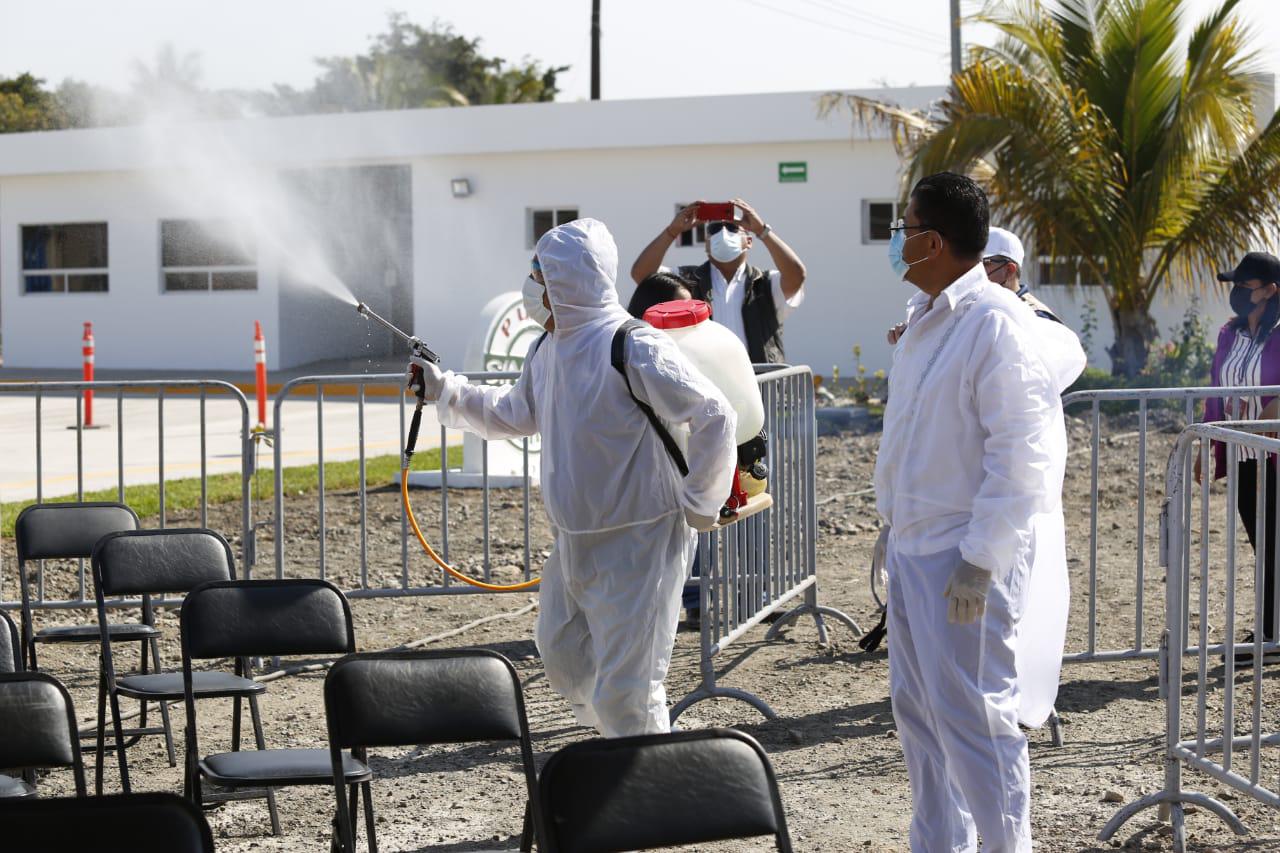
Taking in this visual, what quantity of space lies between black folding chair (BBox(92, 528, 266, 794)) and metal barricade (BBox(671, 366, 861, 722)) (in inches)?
71.8

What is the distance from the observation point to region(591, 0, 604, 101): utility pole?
3988cm

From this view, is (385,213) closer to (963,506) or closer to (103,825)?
(963,506)

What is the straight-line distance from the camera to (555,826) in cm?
292

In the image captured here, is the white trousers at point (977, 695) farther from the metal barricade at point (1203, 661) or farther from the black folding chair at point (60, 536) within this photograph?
the black folding chair at point (60, 536)

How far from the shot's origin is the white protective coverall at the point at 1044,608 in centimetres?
395

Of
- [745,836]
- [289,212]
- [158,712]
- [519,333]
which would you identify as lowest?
[158,712]

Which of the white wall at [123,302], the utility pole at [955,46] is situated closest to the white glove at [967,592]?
the utility pole at [955,46]

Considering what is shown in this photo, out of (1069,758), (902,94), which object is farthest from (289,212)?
(1069,758)

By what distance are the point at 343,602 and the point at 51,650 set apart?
139 inches

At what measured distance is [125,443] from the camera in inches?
617

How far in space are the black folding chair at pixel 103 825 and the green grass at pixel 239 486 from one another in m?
7.47

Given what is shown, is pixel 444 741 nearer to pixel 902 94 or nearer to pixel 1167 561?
pixel 1167 561

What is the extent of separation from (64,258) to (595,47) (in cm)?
1697

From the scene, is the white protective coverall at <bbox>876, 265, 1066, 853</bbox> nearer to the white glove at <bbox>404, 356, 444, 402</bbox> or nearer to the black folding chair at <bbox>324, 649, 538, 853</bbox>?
the black folding chair at <bbox>324, 649, 538, 853</bbox>
